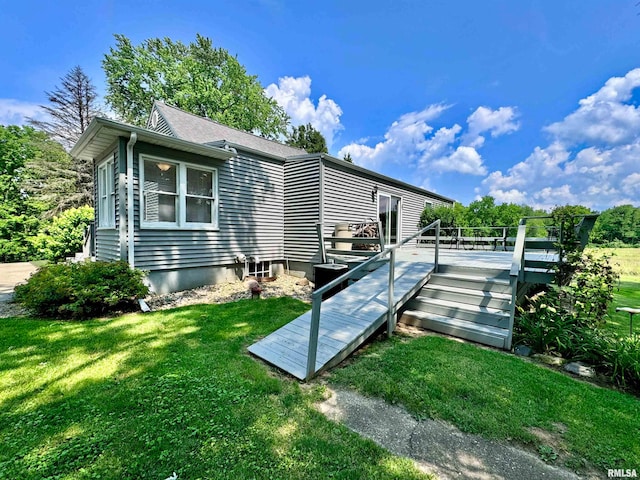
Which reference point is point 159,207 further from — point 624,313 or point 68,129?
point 68,129

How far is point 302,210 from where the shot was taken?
8.66m

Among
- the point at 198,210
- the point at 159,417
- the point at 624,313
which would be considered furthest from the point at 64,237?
the point at 624,313

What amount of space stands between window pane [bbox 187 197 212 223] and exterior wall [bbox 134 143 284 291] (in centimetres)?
29

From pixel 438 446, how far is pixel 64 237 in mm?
14684

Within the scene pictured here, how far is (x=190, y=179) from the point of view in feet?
22.7

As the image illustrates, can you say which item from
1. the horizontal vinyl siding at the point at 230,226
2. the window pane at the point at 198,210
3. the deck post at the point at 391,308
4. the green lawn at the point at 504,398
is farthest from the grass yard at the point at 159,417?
the window pane at the point at 198,210

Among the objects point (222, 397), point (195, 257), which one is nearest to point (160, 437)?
point (222, 397)

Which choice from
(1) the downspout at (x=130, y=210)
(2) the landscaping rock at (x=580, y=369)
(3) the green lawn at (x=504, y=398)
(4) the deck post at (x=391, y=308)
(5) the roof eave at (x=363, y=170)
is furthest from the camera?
(5) the roof eave at (x=363, y=170)

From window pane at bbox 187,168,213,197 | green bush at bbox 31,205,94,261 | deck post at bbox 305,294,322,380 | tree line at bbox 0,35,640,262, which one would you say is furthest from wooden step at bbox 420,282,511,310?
green bush at bbox 31,205,94,261

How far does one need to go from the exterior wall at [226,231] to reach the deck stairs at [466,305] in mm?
5064

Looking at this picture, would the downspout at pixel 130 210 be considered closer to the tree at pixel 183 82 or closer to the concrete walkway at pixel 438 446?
the concrete walkway at pixel 438 446

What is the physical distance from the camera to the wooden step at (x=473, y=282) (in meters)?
4.39

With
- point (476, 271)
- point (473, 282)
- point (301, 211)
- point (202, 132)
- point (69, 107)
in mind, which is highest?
point (69, 107)

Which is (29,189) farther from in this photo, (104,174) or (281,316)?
(281,316)
